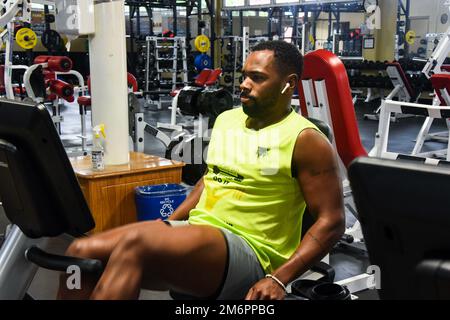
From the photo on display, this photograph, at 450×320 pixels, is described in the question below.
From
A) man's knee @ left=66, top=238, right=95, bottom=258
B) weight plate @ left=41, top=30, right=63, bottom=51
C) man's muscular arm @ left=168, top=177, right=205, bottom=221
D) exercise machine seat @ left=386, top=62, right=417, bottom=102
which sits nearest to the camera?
man's knee @ left=66, top=238, right=95, bottom=258

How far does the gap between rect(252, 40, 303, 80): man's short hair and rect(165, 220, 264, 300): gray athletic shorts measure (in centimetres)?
55

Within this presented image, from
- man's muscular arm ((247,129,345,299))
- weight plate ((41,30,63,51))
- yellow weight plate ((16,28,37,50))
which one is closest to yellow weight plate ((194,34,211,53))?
weight plate ((41,30,63,51))

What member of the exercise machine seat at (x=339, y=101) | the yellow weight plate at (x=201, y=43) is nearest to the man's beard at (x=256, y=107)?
the exercise machine seat at (x=339, y=101)

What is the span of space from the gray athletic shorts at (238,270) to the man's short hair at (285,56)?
554 mm

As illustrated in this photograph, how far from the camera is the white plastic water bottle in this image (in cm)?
282

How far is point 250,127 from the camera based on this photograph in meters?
1.68

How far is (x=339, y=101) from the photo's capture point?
91.8 inches

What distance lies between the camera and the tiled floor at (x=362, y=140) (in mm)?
2424

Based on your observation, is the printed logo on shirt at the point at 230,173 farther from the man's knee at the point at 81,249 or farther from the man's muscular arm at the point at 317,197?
the man's knee at the point at 81,249

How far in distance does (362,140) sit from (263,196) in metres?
5.36

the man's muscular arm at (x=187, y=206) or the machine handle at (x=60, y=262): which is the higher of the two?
the machine handle at (x=60, y=262)

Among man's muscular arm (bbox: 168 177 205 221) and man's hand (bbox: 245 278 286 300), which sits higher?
man's muscular arm (bbox: 168 177 205 221)

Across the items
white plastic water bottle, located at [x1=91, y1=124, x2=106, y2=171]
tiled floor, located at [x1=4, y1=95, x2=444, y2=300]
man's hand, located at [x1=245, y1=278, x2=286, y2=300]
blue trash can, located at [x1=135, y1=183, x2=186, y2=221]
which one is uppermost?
white plastic water bottle, located at [x1=91, y1=124, x2=106, y2=171]
